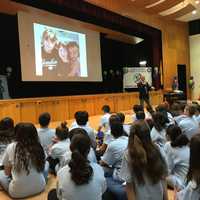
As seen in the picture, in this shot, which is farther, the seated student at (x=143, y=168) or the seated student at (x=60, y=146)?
the seated student at (x=60, y=146)

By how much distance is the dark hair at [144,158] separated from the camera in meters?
1.73

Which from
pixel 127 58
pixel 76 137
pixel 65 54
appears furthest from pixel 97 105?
pixel 76 137

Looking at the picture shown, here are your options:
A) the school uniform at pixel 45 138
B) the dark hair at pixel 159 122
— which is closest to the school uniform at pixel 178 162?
the dark hair at pixel 159 122

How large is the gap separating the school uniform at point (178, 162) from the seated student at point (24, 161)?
1.09 metres

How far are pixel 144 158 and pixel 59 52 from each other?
7.45 meters

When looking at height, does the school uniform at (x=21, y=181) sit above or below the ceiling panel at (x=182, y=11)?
below

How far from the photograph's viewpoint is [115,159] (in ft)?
7.93

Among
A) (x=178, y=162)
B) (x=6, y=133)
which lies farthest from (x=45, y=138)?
(x=178, y=162)

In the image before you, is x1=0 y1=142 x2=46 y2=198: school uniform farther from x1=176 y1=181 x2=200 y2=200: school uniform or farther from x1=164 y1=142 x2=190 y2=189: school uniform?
x1=176 y1=181 x2=200 y2=200: school uniform

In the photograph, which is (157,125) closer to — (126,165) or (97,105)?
(126,165)

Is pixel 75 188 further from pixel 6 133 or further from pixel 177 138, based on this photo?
pixel 6 133

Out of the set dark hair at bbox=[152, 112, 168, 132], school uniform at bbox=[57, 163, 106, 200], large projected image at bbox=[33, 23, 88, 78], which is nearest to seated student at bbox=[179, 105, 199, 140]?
dark hair at bbox=[152, 112, 168, 132]

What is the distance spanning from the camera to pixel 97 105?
9.19 m

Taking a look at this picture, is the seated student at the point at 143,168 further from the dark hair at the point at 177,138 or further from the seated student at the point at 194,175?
the dark hair at the point at 177,138
